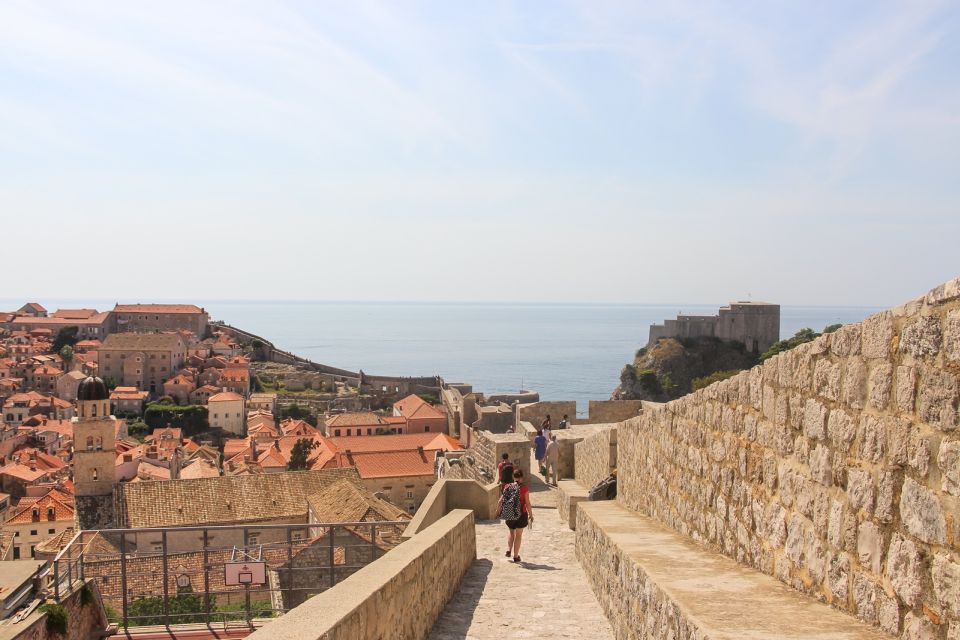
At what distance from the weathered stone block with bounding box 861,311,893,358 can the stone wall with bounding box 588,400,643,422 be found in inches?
623

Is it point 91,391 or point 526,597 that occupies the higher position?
point 526,597

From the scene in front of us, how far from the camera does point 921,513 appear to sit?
8.96 feet

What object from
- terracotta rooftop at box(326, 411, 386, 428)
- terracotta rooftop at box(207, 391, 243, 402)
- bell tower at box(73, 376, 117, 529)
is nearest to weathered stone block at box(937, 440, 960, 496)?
bell tower at box(73, 376, 117, 529)

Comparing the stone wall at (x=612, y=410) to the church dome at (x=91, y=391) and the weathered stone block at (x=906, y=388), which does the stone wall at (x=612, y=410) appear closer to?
the weathered stone block at (x=906, y=388)

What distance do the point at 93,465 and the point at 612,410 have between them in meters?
30.2

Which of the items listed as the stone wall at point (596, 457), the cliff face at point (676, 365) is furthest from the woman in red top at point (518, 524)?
the cliff face at point (676, 365)

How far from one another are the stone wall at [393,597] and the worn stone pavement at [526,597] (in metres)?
0.20

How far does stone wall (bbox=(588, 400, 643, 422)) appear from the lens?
19047 mm

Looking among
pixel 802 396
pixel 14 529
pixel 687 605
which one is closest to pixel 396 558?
pixel 687 605

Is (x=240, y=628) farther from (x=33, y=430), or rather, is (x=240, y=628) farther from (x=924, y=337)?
(x=33, y=430)

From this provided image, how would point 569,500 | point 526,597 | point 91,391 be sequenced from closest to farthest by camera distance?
point 526,597 → point 569,500 → point 91,391

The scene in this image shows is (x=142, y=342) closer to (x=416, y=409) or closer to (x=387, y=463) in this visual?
(x=416, y=409)

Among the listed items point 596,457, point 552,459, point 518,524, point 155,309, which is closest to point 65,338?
point 155,309

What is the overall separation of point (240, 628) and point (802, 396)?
19.4 ft
